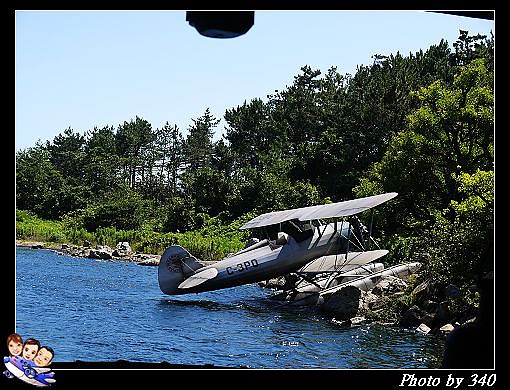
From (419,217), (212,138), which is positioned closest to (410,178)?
(419,217)

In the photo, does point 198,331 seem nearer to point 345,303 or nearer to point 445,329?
point 345,303

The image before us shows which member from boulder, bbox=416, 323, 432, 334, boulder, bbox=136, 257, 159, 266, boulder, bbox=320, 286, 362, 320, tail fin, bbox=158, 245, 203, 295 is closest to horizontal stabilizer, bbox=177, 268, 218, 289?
tail fin, bbox=158, 245, 203, 295

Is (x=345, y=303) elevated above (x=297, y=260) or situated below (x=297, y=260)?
below

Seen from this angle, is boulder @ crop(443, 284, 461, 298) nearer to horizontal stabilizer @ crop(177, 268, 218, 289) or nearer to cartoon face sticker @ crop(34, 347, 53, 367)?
horizontal stabilizer @ crop(177, 268, 218, 289)

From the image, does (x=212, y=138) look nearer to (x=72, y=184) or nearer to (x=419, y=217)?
(x=72, y=184)

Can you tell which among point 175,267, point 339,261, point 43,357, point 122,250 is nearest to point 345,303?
point 339,261

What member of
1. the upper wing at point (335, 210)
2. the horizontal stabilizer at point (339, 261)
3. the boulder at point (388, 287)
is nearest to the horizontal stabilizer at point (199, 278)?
the upper wing at point (335, 210)

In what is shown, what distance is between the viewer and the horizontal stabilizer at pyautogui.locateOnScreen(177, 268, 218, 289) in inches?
575

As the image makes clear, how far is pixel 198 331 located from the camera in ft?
38.2

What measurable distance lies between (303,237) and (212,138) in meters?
30.0

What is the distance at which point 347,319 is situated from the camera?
40.4 ft

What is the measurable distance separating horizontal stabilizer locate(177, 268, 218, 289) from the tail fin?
0.30m

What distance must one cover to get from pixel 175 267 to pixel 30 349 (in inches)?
Answer: 533
